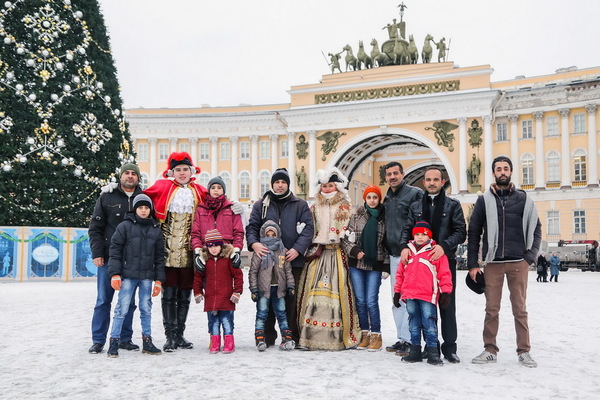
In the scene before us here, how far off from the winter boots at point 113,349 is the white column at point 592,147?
3321cm

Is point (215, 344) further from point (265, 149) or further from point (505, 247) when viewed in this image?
A: point (265, 149)

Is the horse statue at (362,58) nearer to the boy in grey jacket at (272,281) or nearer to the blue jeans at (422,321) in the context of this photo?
the boy in grey jacket at (272,281)

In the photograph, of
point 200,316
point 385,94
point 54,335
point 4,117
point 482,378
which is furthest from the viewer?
point 385,94

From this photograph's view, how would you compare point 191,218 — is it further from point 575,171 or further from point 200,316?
point 575,171

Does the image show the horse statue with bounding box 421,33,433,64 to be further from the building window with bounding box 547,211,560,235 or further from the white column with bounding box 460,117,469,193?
the building window with bounding box 547,211,560,235

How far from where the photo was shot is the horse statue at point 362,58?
39375mm

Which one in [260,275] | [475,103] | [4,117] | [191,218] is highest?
[475,103]

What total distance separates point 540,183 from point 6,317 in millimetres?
32331

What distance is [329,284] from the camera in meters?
6.41

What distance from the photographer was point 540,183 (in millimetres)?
35250

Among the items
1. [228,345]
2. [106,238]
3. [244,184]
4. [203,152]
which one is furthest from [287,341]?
[203,152]

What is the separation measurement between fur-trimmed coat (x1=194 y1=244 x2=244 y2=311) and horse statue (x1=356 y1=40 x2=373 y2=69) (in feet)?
115

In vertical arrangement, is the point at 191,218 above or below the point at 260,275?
above

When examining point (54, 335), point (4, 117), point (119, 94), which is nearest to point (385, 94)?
point (119, 94)
